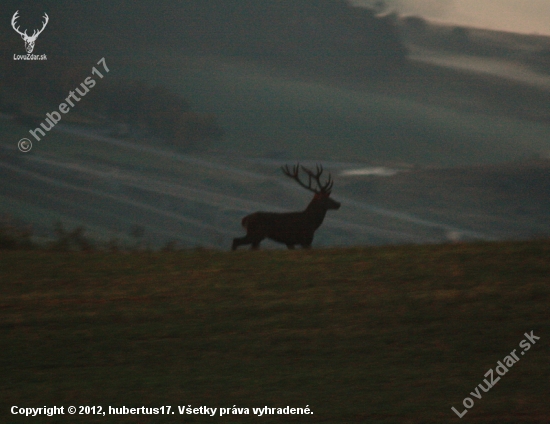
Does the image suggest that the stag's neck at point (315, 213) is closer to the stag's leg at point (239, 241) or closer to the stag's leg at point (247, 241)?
the stag's leg at point (247, 241)

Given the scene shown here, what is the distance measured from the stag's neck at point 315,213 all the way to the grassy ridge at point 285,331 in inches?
109

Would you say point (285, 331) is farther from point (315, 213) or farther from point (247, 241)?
point (315, 213)

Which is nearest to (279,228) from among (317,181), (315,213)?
(315,213)

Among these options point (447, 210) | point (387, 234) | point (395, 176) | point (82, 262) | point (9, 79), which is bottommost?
point (82, 262)

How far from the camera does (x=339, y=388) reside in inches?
241

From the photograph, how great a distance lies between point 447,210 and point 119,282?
43992mm

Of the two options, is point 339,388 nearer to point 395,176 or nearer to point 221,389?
point 221,389

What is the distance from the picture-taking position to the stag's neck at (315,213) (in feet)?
43.3

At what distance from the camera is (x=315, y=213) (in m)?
13.3

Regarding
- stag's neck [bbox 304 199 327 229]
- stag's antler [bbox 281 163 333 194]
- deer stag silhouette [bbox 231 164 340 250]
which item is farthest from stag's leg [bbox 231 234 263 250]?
stag's antler [bbox 281 163 333 194]

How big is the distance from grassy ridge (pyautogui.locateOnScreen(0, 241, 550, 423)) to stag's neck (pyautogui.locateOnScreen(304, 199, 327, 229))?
2761mm

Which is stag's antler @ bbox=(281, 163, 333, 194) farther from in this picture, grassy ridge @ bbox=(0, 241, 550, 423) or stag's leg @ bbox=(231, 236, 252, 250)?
grassy ridge @ bbox=(0, 241, 550, 423)

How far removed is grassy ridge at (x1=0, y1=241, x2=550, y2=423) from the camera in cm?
592

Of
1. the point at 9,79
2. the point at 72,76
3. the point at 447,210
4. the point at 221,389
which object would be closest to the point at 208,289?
the point at 221,389
